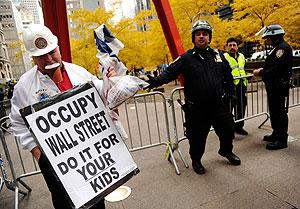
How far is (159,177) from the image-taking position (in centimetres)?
369

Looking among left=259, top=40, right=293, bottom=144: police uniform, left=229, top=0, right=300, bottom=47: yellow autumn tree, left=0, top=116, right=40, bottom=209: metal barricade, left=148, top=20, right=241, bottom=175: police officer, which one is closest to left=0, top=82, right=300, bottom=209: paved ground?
left=0, top=116, right=40, bottom=209: metal barricade

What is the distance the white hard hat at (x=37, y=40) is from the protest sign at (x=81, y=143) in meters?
0.37

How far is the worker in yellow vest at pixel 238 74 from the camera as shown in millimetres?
4953

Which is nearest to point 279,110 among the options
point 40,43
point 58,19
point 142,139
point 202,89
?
point 202,89

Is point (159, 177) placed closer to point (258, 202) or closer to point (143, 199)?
point (143, 199)

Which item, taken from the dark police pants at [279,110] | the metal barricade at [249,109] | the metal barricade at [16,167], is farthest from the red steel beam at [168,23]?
the metal barricade at [16,167]

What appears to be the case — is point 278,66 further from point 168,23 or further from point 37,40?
point 168,23

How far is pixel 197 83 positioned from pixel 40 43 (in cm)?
204

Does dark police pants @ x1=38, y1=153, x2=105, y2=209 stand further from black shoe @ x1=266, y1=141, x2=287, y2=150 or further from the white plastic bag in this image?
black shoe @ x1=266, y1=141, x2=287, y2=150

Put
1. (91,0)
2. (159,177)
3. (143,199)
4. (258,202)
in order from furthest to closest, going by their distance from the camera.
→ (91,0), (159,177), (143,199), (258,202)

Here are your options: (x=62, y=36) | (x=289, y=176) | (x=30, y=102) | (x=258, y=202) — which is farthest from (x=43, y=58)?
(x=62, y=36)

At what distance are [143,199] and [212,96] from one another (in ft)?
5.38

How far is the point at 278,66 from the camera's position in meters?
3.85

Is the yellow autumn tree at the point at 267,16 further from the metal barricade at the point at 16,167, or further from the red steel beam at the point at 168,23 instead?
A: the metal barricade at the point at 16,167
